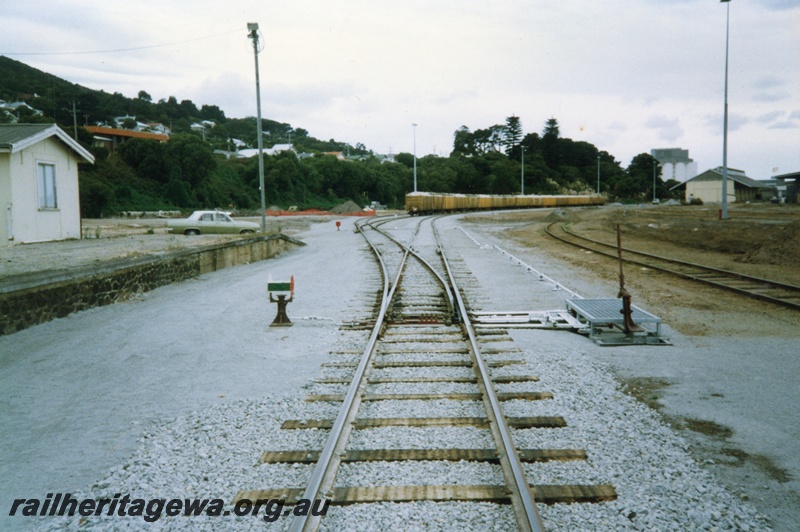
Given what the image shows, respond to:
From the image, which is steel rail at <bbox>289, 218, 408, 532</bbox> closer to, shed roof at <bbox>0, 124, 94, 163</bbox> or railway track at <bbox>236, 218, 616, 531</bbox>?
railway track at <bbox>236, 218, 616, 531</bbox>

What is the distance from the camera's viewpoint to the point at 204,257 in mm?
17172

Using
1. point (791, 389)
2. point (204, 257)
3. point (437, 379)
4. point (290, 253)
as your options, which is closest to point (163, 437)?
point (437, 379)

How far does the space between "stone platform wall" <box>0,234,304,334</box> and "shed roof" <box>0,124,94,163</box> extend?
221 inches

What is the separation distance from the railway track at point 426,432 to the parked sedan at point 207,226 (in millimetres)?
20250

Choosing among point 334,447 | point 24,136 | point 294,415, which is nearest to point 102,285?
point 294,415

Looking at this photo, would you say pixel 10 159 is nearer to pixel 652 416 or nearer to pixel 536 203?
pixel 652 416

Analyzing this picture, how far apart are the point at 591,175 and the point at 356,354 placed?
15547cm

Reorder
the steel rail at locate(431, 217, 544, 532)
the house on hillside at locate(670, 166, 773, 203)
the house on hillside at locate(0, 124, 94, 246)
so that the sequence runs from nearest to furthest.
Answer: the steel rail at locate(431, 217, 544, 532), the house on hillside at locate(0, 124, 94, 246), the house on hillside at locate(670, 166, 773, 203)

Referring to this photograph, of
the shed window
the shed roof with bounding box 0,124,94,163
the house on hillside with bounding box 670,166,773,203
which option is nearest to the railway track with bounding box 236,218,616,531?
the shed roof with bounding box 0,124,94,163

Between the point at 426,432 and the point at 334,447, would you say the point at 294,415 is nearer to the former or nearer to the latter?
the point at 334,447

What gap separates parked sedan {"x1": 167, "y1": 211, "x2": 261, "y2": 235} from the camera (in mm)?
27178

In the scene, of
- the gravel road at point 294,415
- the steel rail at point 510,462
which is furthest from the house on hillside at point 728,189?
the steel rail at point 510,462

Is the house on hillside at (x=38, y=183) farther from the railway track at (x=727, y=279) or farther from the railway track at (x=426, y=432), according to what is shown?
the railway track at (x=727, y=279)

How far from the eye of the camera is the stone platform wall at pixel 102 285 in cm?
956
